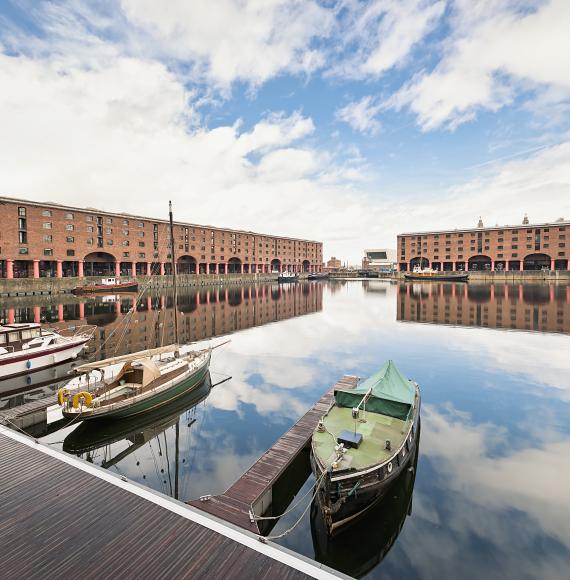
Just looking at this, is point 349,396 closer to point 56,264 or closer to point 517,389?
point 517,389

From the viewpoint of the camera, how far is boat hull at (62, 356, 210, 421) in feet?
50.5

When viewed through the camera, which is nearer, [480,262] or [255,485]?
[255,485]

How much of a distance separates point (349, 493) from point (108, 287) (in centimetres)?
8897

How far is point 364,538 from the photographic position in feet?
32.3

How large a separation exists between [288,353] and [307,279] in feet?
480

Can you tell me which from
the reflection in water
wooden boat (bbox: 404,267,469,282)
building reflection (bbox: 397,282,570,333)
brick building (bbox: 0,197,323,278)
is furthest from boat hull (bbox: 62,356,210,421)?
wooden boat (bbox: 404,267,469,282)

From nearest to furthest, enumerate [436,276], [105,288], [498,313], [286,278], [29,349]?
[29,349] → [498,313] → [105,288] → [436,276] → [286,278]

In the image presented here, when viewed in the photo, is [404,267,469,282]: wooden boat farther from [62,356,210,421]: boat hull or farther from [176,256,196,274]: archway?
[62,356,210,421]: boat hull

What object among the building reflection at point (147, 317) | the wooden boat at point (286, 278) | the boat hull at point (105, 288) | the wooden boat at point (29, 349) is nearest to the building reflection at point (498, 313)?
the building reflection at point (147, 317)

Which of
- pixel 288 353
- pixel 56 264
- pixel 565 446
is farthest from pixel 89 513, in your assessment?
pixel 56 264

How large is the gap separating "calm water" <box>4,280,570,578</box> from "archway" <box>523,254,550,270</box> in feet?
380

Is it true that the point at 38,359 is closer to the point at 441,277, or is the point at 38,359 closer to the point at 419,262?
the point at 441,277

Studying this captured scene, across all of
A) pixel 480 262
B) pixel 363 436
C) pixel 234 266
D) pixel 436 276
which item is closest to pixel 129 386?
pixel 363 436

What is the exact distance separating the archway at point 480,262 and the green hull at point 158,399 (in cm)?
14909
